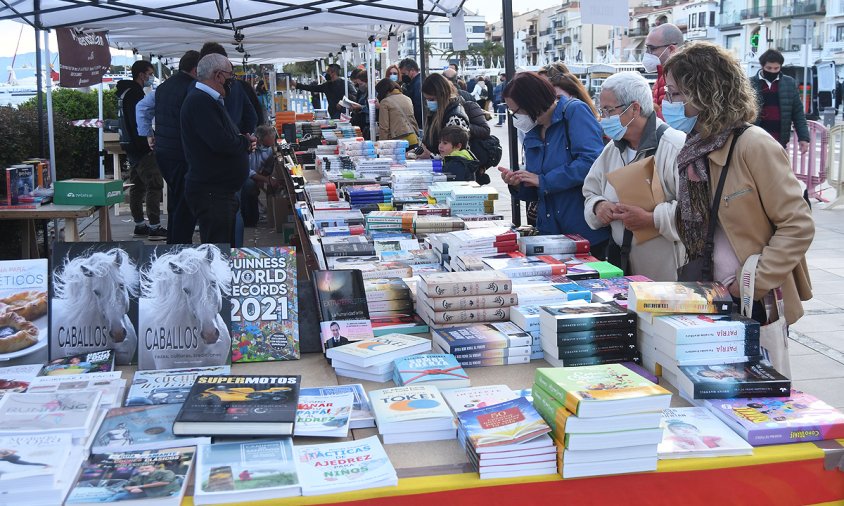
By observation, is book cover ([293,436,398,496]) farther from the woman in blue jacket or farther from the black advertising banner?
the black advertising banner

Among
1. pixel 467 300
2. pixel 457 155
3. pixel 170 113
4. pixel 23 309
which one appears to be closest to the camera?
pixel 23 309

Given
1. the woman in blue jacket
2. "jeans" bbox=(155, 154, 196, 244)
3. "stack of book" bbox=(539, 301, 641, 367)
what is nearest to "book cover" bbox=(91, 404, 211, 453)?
"stack of book" bbox=(539, 301, 641, 367)

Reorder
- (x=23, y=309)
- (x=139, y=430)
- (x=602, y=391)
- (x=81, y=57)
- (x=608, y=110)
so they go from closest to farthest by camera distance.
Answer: (x=602, y=391) → (x=139, y=430) → (x=23, y=309) → (x=608, y=110) → (x=81, y=57)

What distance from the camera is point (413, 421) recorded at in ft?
6.57

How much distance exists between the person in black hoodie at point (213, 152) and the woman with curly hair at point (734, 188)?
341cm

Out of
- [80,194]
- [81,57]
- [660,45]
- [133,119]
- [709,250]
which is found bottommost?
[709,250]

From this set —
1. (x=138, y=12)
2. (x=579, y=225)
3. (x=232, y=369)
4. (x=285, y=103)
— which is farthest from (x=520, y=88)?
(x=285, y=103)

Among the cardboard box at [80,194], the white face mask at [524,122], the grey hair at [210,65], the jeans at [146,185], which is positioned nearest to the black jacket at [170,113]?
the cardboard box at [80,194]

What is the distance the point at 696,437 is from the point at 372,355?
925mm

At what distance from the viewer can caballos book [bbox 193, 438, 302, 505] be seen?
1.70m

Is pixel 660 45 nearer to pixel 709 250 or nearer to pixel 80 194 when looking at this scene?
pixel 709 250

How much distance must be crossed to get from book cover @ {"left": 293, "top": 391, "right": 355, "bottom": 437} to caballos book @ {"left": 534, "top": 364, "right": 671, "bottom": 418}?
19.7 inches

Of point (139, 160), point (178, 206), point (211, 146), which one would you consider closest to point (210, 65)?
point (211, 146)

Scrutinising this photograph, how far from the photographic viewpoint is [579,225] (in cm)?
427
